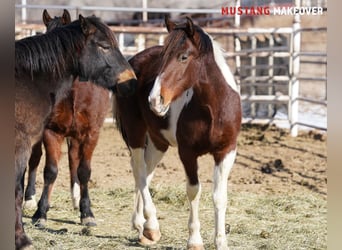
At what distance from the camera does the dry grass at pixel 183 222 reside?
414 centimetres

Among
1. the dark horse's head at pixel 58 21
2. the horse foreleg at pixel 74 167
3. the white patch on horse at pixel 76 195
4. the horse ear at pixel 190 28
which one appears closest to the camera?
the horse ear at pixel 190 28

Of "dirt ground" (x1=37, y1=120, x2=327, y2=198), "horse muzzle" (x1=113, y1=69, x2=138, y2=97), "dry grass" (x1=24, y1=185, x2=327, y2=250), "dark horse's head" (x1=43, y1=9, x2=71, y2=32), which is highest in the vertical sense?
"dark horse's head" (x1=43, y1=9, x2=71, y2=32)

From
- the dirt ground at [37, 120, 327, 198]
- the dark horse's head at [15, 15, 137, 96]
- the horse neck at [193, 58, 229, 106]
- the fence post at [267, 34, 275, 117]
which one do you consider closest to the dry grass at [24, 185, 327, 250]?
the dirt ground at [37, 120, 327, 198]

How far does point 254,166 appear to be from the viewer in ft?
23.1

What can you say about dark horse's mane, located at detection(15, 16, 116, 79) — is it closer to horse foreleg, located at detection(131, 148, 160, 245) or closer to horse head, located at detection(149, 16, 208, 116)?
horse head, located at detection(149, 16, 208, 116)

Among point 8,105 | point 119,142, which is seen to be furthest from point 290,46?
point 8,105

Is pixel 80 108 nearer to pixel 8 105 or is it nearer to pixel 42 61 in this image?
pixel 42 61

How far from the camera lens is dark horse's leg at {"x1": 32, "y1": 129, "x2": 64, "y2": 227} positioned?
4.54 meters

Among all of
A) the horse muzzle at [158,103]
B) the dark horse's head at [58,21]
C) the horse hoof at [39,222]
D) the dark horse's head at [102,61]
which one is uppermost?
the dark horse's head at [58,21]

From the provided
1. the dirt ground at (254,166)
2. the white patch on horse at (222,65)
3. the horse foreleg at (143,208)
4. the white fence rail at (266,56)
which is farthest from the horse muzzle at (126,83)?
the white fence rail at (266,56)

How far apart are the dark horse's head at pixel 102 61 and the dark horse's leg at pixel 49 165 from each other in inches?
37.4

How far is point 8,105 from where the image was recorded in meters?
2.32

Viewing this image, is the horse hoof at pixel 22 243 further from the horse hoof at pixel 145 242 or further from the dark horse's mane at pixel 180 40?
the dark horse's mane at pixel 180 40

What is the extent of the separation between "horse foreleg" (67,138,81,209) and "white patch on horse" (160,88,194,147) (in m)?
0.93
